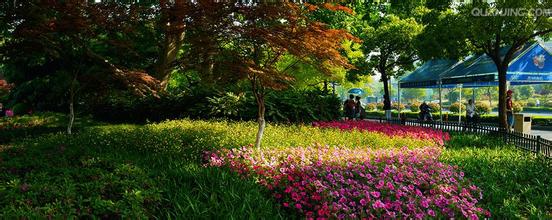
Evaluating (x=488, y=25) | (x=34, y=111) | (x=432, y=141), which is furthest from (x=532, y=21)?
(x=34, y=111)

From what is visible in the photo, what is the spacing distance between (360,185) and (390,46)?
955 inches

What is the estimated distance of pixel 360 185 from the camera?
477 centimetres

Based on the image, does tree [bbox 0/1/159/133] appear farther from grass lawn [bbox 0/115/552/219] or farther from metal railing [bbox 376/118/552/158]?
metal railing [bbox 376/118/552/158]

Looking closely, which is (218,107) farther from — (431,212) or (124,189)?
(431,212)

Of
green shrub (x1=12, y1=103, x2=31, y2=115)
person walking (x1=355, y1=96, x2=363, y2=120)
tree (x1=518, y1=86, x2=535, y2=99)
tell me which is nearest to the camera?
green shrub (x1=12, y1=103, x2=31, y2=115)

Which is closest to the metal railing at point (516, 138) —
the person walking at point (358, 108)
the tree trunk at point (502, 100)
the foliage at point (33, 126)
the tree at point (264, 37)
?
the tree trunk at point (502, 100)

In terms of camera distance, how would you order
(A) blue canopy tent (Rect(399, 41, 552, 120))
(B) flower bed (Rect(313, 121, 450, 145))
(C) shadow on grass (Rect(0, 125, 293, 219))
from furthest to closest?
(A) blue canopy tent (Rect(399, 41, 552, 120)) < (B) flower bed (Rect(313, 121, 450, 145)) < (C) shadow on grass (Rect(0, 125, 293, 219))

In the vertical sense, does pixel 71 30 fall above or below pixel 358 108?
above

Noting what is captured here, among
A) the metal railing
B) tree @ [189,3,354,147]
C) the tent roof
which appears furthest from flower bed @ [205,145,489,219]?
the tent roof

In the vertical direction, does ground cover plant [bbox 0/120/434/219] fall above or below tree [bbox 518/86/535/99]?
below

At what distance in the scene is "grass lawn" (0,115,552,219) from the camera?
13.5ft

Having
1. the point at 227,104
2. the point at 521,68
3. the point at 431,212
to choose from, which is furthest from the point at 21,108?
the point at 521,68

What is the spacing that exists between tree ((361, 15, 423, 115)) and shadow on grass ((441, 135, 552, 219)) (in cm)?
1688

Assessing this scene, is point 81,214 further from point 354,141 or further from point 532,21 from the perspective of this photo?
point 532,21
